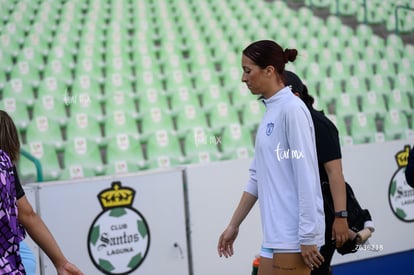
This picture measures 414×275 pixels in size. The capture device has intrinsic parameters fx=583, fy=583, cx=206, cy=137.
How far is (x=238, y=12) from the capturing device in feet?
31.9

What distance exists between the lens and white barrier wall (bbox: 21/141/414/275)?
342cm

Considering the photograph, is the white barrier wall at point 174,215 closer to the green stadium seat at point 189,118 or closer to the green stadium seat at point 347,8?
the green stadium seat at point 189,118

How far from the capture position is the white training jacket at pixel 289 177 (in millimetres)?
1954

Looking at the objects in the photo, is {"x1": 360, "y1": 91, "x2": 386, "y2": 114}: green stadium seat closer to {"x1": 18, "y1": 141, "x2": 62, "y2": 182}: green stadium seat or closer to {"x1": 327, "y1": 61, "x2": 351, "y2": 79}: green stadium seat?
{"x1": 327, "y1": 61, "x2": 351, "y2": 79}: green stadium seat

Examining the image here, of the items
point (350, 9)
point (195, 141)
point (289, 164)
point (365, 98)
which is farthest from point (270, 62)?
point (350, 9)

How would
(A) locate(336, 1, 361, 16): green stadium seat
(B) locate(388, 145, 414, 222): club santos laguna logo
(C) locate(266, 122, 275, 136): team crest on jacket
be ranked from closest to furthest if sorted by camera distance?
(C) locate(266, 122, 275, 136): team crest on jacket
(B) locate(388, 145, 414, 222): club santos laguna logo
(A) locate(336, 1, 361, 16): green stadium seat

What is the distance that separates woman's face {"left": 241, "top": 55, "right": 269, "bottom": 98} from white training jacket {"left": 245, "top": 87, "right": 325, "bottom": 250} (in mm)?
58

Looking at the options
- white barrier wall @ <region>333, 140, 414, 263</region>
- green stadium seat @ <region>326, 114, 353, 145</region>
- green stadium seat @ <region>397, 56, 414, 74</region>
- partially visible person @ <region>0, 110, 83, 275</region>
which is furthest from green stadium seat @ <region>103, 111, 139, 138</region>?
green stadium seat @ <region>397, 56, 414, 74</region>

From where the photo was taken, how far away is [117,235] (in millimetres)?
3533

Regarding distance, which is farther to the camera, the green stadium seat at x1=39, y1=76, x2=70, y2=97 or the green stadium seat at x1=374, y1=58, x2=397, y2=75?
the green stadium seat at x1=374, y1=58, x2=397, y2=75

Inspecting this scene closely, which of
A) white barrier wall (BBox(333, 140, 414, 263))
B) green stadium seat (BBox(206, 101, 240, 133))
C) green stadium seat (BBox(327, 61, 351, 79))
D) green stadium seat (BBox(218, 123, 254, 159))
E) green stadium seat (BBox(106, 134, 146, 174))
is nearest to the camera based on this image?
white barrier wall (BBox(333, 140, 414, 263))

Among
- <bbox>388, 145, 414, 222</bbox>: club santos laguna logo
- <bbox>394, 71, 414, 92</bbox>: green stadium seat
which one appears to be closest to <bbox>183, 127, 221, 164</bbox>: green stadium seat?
<bbox>388, 145, 414, 222</bbox>: club santos laguna logo

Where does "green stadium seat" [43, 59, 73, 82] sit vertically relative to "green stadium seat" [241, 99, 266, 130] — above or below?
above

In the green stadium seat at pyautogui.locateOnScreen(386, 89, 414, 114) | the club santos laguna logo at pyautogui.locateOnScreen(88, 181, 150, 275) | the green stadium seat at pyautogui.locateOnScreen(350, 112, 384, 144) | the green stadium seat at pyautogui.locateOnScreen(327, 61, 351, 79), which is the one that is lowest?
the club santos laguna logo at pyautogui.locateOnScreen(88, 181, 150, 275)
